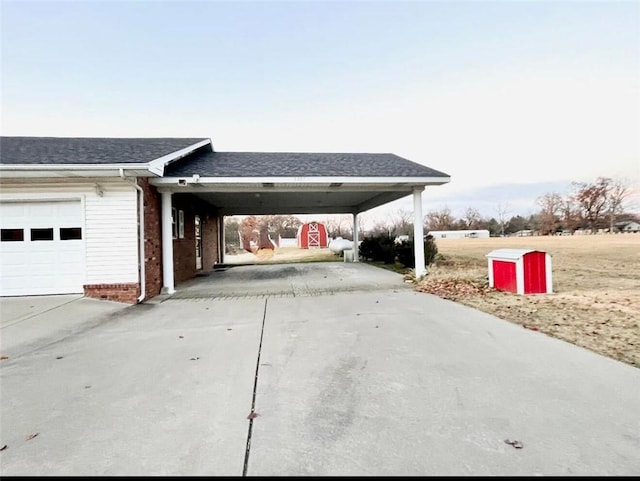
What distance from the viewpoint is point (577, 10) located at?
368 inches

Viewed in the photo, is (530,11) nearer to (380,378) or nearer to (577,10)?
(577,10)

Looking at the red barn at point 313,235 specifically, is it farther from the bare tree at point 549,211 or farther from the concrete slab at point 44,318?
the bare tree at point 549,211

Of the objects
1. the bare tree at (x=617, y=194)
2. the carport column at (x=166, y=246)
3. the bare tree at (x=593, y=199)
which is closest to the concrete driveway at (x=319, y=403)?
the carport column at (x=166, y=246)

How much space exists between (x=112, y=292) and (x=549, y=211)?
73036 mm

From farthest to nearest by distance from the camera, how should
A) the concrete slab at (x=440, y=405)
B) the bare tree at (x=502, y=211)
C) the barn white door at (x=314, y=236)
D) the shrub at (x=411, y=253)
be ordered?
the bare tree at (x=502, y=211) → the barn white door at (x=314, y=236) → the shrub at (x=411, y=253) → the concrete slab at (x=440, y=405)

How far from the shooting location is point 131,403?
2.98m

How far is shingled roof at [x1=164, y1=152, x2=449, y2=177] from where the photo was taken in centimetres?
920

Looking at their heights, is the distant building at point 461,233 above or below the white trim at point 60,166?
below

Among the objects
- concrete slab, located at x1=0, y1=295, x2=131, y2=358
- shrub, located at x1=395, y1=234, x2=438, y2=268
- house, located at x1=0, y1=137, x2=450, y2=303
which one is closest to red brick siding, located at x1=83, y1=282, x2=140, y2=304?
house, located at x1=0, y1=137, x2=450, y2=303

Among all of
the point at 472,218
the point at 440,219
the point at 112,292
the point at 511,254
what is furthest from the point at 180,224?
the point at 472,218

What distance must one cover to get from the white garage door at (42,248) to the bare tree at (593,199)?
73.0m

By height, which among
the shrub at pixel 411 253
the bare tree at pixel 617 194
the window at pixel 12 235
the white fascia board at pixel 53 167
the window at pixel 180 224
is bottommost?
the shrub at pixel 411 253

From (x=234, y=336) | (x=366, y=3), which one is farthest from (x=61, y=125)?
(x=234, y=336)

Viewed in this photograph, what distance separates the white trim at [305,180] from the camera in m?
8.52
